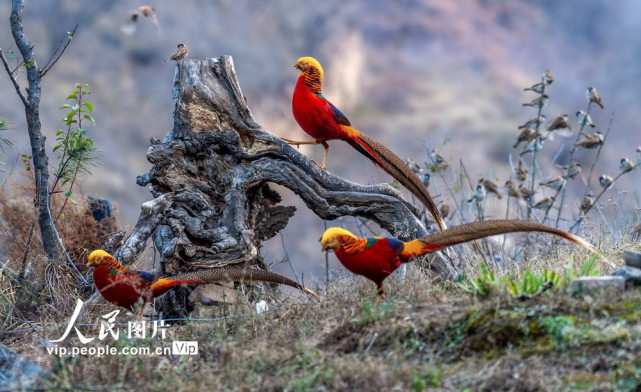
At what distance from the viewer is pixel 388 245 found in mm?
5145

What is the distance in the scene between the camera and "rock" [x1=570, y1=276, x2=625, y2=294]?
4.67 meters

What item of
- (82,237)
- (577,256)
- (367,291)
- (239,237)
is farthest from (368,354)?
(82,237)

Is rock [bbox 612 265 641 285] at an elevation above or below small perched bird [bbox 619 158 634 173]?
below

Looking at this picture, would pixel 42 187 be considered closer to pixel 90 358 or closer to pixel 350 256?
pixel 90 358

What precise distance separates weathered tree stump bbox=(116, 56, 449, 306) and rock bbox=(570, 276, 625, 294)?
204 centimetres

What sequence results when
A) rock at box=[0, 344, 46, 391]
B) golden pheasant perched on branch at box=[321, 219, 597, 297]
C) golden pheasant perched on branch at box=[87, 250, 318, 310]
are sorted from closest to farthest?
1. rock at box=[0, 344, 46, 391]
2. golden pheasant perched on branch at box=[321, 219, 597, 297]
3. golden pheasant perched on branch at box=[87, 250, 318, 310]

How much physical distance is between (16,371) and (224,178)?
109 inches

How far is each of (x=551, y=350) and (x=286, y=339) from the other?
5.29ft

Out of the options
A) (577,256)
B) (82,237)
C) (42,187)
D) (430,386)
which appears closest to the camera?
(430,386)

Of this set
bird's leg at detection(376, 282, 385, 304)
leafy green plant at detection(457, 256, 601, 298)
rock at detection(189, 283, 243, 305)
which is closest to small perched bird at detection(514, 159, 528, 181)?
leafy green plant at detection(457, 256, 601, 298)

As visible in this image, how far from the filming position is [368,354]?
436 centimetres

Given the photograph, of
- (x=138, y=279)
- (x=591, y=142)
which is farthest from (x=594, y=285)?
(x=591, y=142)

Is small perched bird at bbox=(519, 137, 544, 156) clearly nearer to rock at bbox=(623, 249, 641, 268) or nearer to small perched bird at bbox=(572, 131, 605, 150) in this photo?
small perched bird at bbox=(572, 131, 605, 150)

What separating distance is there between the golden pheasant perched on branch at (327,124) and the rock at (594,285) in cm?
186
